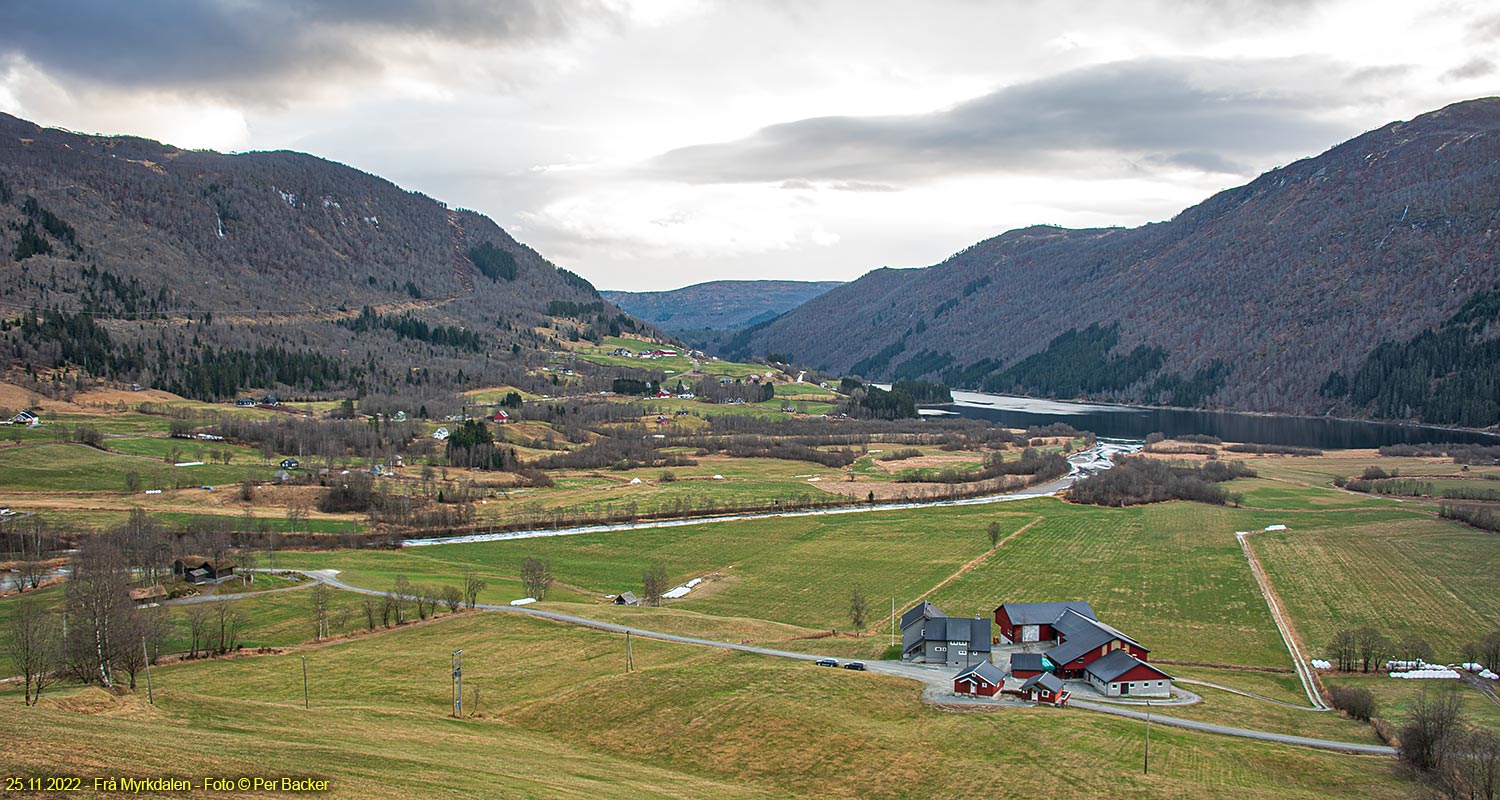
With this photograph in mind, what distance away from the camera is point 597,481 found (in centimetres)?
13388

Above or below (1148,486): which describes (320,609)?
below

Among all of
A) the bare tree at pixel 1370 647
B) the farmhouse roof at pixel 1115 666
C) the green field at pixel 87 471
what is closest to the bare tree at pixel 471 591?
the farmhouse roof at pixel 1115 666

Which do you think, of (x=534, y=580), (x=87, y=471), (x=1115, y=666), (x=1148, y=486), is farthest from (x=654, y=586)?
(x=1148, y=486)

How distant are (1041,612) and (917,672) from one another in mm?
12388

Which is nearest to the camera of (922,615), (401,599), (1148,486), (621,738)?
(621,738)

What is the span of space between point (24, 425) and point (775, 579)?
10558 centimetres

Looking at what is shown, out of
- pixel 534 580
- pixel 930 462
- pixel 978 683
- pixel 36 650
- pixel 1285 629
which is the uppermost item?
pixel 36 650

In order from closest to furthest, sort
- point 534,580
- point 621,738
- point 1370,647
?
1. point 621,738
2. point 1370,647
3. point 534,580

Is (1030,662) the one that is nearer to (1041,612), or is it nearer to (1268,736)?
(1041,612)

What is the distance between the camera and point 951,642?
53594 mm

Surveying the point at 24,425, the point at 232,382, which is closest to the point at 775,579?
the point at 24,425

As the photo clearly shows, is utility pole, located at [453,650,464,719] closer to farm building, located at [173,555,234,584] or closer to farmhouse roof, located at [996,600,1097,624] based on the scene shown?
farmhouse roof, located at [996,600,1097,624]

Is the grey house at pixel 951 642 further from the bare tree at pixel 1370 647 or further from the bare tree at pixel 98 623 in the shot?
the bare tree at pixel 98 623

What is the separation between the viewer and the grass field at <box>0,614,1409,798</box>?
28.5 metres
